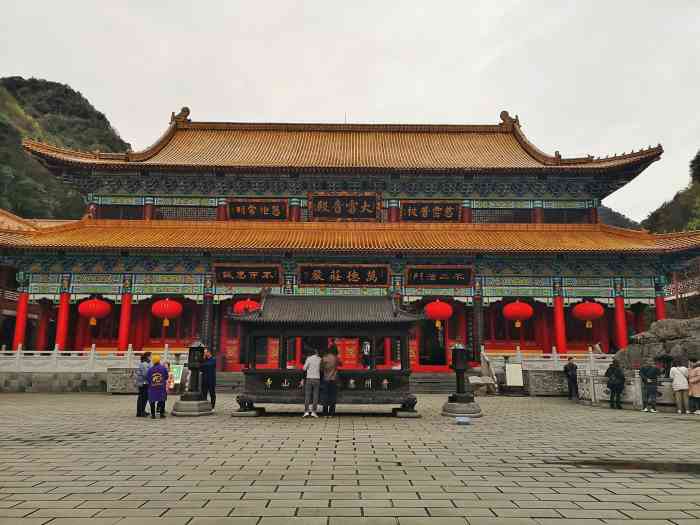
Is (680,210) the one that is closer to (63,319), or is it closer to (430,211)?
(430,211)

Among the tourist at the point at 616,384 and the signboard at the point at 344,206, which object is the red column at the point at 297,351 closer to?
the signboard at the point at 344,206

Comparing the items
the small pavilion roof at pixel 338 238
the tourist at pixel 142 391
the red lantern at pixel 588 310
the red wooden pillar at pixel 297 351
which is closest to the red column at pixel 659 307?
the small pavilion roof at pixel 338 238

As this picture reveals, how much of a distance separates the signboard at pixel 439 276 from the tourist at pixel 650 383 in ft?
30.1

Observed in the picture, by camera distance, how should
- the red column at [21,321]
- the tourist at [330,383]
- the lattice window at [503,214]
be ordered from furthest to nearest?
1. the lattice window at [503,214]
2. the red column at [21,321]
3. the tourist at [330,383]

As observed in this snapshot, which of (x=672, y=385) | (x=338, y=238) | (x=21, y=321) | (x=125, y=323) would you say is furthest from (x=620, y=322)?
(x=21, y=321)

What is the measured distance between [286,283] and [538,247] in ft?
36.0

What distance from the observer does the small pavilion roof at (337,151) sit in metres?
22.0

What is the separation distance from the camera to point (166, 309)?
19438 mm

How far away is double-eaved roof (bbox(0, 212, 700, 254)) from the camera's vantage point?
19.4 meters

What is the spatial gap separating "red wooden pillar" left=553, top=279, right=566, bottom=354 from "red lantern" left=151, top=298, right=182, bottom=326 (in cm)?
1618

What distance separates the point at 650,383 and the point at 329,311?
8518mm

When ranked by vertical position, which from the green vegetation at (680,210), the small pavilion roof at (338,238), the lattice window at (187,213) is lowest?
the small pavilion roof at (338,238)

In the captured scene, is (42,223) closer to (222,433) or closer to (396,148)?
(396,148)

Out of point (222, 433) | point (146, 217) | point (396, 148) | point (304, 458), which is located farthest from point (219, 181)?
point (304, 458)
